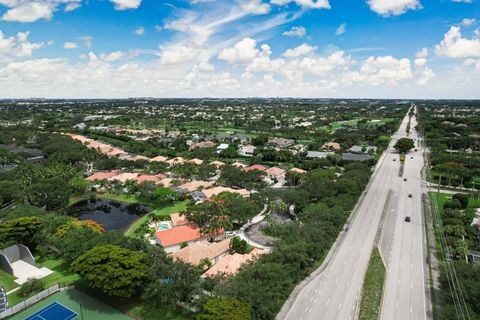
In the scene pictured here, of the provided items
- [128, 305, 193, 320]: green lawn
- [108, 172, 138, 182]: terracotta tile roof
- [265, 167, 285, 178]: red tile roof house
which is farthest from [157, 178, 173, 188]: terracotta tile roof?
[128, 305, 193, 320]: green lawn

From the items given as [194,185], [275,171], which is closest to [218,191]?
[194,185]

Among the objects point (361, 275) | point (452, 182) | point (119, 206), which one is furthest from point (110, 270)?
point (452, 182)

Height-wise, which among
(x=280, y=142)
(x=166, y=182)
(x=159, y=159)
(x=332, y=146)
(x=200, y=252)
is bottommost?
(x=200, y=252)

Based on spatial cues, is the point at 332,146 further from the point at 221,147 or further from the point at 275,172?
the point at 221,147

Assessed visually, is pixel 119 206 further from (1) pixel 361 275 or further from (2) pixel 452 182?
(2) pixel 452 182

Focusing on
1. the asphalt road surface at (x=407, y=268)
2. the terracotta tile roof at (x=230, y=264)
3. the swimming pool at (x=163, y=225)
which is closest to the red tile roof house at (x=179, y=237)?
the swimming pool at (x=163, y=225)

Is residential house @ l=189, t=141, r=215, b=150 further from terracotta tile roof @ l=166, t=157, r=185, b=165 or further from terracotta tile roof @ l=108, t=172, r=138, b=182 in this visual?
terracotta tile roof @ l=108, t=172, r=138, b=182

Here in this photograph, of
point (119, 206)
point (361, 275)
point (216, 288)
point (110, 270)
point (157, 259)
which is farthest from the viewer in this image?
point (119, 206)
